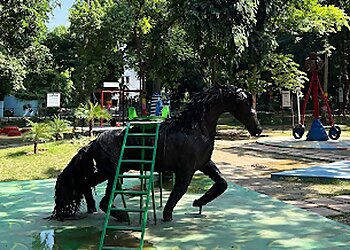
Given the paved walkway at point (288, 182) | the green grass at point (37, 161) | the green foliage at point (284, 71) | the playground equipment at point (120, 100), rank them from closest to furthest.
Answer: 1. the paved walkway at point (288, 182)
2. the green grass at point (37, 161)
3. the green foliage at point (284, 71)
4. the playground equipment at point (120, 100)

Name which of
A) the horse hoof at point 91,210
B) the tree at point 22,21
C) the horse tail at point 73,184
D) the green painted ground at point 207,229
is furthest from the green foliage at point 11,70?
the horse tail at point 73,184

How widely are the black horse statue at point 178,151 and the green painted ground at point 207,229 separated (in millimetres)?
307

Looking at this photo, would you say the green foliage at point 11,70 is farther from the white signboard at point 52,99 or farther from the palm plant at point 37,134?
the palm plant at point 37,134

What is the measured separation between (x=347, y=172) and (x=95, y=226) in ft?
18.5

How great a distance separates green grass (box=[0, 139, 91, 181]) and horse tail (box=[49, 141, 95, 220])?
414cm

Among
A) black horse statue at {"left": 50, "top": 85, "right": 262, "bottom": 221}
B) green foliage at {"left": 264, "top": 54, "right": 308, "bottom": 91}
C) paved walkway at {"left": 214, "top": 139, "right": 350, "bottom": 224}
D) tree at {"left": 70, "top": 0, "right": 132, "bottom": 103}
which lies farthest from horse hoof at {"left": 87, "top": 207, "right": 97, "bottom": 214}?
tree at {"left": 70, "top": 0, "right": 132, "bottom": 103}

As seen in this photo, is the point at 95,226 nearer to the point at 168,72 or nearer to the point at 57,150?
the point at 57,150

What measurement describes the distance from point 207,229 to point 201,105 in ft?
5.07

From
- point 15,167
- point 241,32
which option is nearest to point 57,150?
point 15,167

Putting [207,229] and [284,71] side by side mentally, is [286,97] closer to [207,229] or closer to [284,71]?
[284,71]

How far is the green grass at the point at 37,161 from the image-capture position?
9.69 meters

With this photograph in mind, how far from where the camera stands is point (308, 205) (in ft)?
20.6

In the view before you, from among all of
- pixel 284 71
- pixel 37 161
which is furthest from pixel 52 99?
pixel 284 71

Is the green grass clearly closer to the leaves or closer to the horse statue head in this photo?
the leaves
